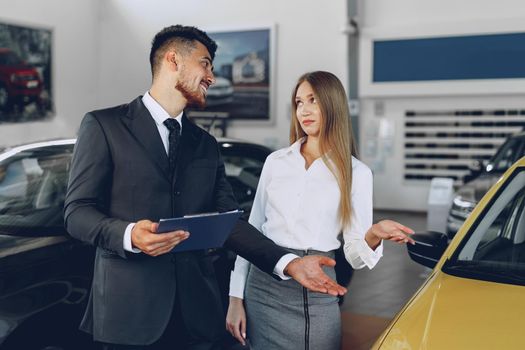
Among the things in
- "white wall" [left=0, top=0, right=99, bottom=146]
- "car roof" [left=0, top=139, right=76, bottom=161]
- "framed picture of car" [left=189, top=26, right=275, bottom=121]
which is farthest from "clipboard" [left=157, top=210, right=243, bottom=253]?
"framed picture of car" [left=189, top=26, right=275, bottom=121]

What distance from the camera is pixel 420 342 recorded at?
2.40 metres

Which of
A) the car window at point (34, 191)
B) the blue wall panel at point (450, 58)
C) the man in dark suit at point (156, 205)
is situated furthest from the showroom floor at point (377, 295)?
the blue wall panel at point (450, 58)

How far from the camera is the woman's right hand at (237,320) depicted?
9.14ft

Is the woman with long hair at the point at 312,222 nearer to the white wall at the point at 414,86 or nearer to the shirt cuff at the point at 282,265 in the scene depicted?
the shirt cuff at the point at 282,265

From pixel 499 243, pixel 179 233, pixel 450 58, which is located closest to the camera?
pixel 179 233

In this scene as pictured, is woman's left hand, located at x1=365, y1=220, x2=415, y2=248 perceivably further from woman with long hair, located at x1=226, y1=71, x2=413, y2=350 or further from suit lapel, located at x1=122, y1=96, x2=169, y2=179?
suit lapel, located at x1=122, y1=96, x2=169, y2=179

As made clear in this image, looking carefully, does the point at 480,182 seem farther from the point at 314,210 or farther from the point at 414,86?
the point at 314,210

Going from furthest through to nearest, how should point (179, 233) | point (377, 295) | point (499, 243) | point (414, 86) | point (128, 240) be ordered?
point (414, 86), point (377, 295), point (499, 243), point (128, 240), point (179, 233)

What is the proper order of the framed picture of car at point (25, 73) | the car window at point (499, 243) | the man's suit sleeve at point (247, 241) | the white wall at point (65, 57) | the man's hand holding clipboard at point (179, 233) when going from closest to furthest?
the man's hand holding clipboard at point (179, 233), the man's suit sleeve at point (247, 241), the car window at point (499, 243), the framed picture of car at point (25, 73), the white wall at point (65, 57)

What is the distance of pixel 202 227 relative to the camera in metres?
2.22

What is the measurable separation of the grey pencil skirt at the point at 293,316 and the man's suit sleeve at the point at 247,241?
0.13 meters

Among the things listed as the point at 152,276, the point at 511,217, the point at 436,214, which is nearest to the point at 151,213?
the point at 152,276

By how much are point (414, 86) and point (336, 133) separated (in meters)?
11.3

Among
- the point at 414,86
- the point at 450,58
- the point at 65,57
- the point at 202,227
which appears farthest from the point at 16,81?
the point at 202,227
